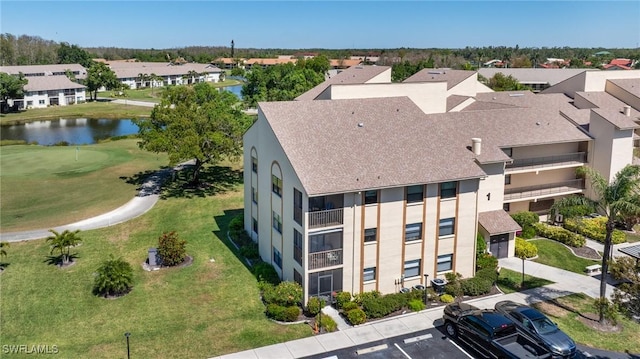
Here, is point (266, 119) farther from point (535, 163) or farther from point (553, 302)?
point (535, 163)

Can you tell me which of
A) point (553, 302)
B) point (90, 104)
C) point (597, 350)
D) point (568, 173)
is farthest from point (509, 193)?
point (90, 104)

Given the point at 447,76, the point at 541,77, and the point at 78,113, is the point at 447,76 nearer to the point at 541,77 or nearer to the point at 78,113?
the point at 541,77

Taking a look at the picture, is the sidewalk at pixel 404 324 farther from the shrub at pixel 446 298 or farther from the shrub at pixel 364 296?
the shrub at pixel 364 296

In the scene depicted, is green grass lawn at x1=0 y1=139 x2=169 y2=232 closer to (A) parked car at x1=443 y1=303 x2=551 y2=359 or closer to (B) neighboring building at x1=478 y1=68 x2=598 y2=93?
(A) parked car at x1=443 y1=303 x2=551 y2=359

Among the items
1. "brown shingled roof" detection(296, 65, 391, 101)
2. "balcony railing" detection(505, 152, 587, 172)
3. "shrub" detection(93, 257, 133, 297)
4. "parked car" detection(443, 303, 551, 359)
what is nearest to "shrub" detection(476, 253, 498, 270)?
"parked car" detection(443, 303, 551, 359)

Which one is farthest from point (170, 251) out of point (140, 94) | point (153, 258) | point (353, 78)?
point (140, 94)

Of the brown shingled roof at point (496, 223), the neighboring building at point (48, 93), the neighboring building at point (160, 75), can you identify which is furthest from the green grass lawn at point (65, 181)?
the neighboring building at point (160, 75)
